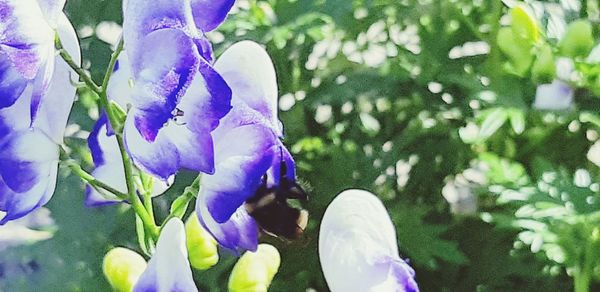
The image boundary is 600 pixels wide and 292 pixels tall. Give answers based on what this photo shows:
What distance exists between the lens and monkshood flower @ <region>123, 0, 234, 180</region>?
41 cm

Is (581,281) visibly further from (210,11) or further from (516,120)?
(210,11)

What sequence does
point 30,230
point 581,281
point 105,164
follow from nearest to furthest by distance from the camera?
point 105,164
point 581,281
point 30,230

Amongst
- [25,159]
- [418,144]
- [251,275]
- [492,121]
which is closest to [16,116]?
[25,159]

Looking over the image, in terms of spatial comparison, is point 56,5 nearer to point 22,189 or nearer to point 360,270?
point 22,189

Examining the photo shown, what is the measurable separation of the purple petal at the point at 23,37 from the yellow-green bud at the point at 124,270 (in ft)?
0.43

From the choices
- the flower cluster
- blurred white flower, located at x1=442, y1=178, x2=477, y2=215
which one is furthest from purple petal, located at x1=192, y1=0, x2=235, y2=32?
blurred white flower, located at x1=442, y1=178, x2=477, y2=215

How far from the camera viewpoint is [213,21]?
0.46 metres

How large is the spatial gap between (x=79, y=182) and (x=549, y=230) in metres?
0.34

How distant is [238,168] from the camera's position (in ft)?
1.55

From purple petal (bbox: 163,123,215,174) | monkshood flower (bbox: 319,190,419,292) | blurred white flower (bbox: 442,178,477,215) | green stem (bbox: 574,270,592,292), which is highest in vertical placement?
purple petal (bbox: 163,123,215,174)

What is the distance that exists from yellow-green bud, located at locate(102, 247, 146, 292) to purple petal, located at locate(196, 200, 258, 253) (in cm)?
5

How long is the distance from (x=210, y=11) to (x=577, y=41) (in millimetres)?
441

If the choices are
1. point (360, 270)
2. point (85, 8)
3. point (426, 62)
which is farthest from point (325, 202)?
point (360, 270)

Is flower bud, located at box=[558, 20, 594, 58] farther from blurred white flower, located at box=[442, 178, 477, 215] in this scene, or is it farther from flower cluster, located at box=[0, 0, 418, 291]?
flower cluster, located at box=[0, 0, 418, 291]
